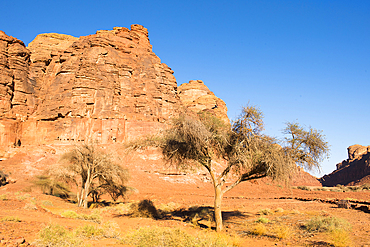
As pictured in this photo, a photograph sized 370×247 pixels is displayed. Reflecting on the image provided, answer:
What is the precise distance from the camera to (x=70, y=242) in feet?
21.3

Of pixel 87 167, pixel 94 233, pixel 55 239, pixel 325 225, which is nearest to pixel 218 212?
pixel 325 225

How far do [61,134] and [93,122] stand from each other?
8.20 metres

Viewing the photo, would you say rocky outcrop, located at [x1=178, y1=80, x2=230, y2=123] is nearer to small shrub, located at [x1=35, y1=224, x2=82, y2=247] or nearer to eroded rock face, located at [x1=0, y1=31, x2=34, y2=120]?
eroded rock face, located at [x1=0, y1=31, x2=34, y2=120]

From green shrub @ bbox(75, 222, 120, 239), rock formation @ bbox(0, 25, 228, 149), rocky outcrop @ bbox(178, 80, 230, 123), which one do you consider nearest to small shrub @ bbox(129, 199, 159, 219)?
green shrub @ bbox(75, 222, 120, 239)

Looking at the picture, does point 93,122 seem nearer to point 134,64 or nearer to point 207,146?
point 134,64

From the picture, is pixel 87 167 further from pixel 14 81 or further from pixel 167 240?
pixel 14 81

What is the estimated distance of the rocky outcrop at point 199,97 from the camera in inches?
4446

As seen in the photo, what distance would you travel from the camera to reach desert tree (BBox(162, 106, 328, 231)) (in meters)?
11.6

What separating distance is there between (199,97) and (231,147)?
4175 inches

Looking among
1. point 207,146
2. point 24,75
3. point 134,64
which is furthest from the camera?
point 134,64

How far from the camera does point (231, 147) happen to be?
12.9 metres

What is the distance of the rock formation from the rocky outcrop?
31.2m

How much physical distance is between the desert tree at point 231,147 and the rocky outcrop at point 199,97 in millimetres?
96996

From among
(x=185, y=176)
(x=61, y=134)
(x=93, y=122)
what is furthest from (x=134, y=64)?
(x=185, y=176)
